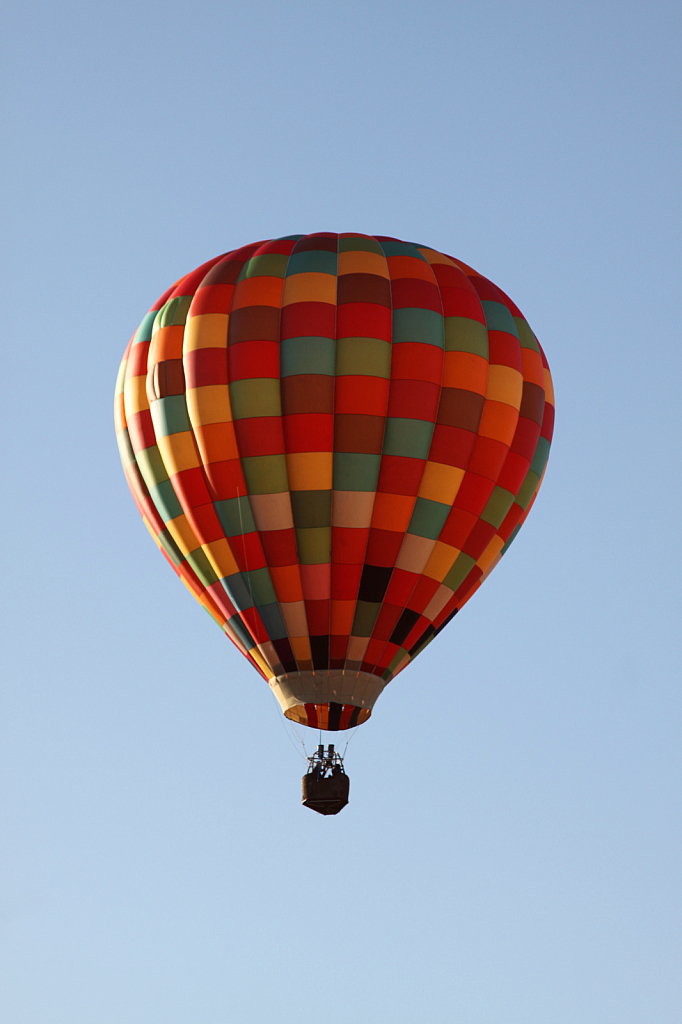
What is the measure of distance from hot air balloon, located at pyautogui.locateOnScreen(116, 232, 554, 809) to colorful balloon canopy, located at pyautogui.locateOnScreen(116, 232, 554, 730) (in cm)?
2

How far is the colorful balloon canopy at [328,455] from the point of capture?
22609 mm

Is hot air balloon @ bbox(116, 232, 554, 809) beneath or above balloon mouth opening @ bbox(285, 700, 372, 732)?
above

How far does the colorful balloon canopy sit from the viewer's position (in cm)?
2261

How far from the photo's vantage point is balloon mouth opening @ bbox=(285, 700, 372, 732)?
74.2 ft

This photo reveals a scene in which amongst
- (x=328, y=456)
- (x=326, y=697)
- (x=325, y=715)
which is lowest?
(x=325, y=715)

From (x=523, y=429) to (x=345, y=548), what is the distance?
3.02 metres

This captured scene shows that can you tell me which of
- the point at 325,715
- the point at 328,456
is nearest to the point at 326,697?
the point at 325,715

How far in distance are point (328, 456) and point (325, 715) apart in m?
3.24

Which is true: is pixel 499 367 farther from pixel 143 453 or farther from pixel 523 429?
pixel 143 453

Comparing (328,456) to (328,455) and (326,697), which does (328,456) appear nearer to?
(328,455)

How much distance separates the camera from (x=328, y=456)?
22.5 meters

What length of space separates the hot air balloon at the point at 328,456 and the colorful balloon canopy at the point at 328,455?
0.02m

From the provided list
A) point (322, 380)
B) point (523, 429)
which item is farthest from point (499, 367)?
point (322, 380)

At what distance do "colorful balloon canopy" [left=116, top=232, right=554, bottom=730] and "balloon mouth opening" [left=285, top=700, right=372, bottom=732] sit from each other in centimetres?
2
